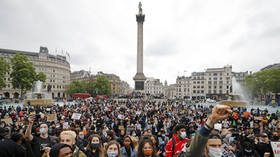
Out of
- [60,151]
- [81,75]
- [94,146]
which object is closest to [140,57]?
[94,146]

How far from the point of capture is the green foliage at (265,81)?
161ft

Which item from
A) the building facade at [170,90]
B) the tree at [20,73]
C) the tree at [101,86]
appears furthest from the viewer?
the building facade at [170,90]

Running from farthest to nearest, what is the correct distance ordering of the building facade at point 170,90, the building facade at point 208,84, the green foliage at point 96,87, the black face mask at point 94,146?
the building facade at point 170,90 < the building facade at point 208,84 < the green foliage at point 96,87 < the black face mask at point 94,146

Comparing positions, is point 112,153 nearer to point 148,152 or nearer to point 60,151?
point 148,152

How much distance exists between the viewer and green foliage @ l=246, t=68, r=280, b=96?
4894 centimetres

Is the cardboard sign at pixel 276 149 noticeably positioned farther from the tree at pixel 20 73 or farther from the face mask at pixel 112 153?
the tree at pixel 20 73

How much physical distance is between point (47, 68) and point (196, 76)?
84188mm

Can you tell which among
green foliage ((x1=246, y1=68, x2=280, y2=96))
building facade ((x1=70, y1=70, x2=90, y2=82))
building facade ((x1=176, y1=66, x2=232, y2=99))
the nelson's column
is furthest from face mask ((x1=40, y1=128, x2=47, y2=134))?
building facade ((x1=70, y1=70, x2=90, y2=82))

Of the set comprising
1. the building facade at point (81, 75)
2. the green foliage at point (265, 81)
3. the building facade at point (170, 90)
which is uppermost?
the building facade at point (81, 75)

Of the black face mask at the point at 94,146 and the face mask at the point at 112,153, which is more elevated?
the face mask at the point at 112,153

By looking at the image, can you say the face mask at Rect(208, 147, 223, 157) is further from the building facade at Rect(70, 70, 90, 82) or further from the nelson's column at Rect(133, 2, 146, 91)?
the building facade at Rect(70, 70, 90, 82)

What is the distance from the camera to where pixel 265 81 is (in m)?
51.3

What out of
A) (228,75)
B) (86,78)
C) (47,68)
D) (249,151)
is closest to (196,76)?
(228,75)

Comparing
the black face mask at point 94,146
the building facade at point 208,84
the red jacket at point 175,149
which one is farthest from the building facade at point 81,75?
the red jacket at point 175,149
